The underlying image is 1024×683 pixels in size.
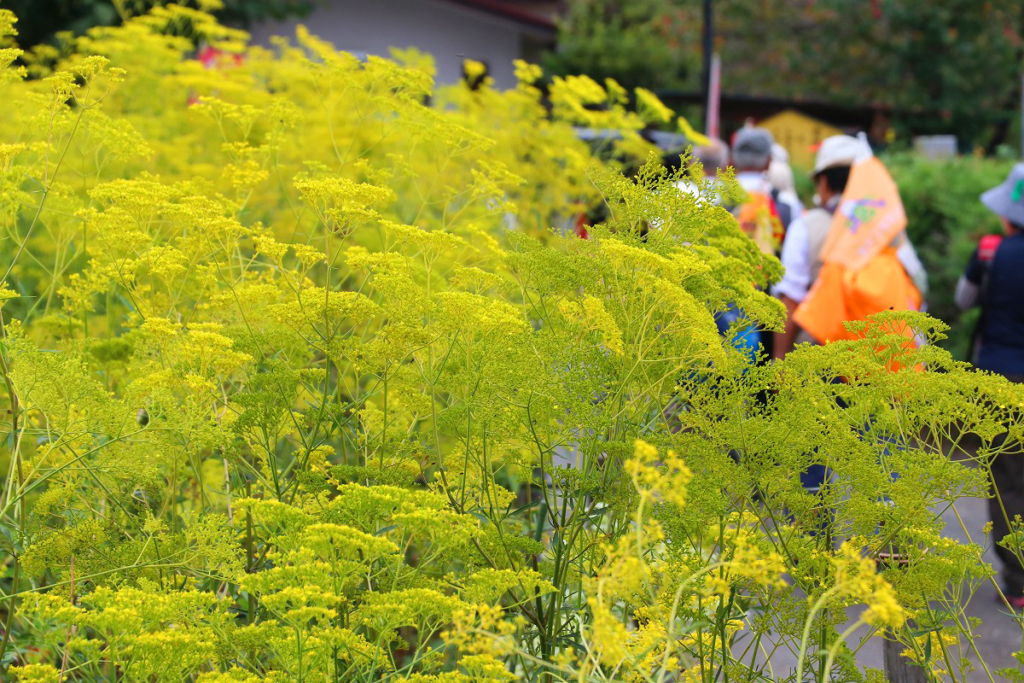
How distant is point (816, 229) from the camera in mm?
6477

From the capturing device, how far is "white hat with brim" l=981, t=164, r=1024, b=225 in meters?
5.60

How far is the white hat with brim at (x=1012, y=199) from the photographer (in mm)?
5598

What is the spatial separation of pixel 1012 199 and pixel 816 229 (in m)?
1.14

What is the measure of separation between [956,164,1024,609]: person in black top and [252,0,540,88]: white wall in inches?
410

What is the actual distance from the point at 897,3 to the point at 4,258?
22149 millimetres

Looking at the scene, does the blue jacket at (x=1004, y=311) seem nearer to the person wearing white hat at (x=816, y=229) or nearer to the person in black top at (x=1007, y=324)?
the person in black top at (x=1007, y=324)

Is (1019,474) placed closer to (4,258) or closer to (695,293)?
(695,293)

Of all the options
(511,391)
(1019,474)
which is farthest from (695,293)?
(1019,474)

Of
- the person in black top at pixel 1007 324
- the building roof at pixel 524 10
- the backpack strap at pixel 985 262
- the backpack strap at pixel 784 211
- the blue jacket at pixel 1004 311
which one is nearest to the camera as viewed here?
the person in black top at pixel 1007 324

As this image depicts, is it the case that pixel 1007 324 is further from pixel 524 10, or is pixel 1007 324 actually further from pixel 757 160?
pixel 524 10

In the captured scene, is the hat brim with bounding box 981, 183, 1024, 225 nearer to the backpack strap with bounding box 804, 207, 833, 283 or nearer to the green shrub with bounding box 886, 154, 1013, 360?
the backpack strap with bounding box 804, 207, 833, 283

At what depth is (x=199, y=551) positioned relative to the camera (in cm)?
238

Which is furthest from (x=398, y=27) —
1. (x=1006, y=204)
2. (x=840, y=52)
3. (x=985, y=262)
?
(x=840, y=52)

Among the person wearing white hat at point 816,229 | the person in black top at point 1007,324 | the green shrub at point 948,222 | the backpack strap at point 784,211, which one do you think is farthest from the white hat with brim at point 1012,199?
the green shrub at point 948,222
